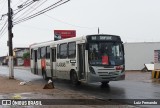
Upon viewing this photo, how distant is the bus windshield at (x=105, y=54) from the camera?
2048 cm

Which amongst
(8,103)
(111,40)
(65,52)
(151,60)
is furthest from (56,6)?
(151,60)

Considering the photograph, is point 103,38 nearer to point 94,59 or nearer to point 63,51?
point 94,59

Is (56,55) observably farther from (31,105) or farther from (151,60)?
(151,60)

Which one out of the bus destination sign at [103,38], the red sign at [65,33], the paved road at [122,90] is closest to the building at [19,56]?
the red sign at [65,33]

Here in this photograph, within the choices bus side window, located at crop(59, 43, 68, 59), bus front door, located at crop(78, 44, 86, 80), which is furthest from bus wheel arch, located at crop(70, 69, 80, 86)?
bus side window, located at crop(59, 43, 68, 59)

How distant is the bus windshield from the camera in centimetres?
2048

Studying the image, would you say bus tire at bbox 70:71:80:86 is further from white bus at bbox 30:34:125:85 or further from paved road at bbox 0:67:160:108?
paved road at bbox 0:67:160:108

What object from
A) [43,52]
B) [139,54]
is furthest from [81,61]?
[139,54]

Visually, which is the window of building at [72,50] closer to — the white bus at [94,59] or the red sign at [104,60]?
the white bus at [94,59]

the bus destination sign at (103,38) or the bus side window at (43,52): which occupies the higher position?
the bus destination sign at (103,38)

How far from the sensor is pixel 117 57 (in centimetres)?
2092

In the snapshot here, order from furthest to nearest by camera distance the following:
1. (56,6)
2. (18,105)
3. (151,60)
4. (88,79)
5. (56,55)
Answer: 1. (151,60)
2. (56,55)
3. (56,6)
4. (88,79)
5. (18,105)

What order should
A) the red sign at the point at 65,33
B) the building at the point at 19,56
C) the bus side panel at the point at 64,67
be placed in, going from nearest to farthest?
the bus side panel at the point at 64,67 < the red sign at the point at 65,33 < the building at the point at 19,56

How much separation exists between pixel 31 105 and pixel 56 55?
40.7 ft
